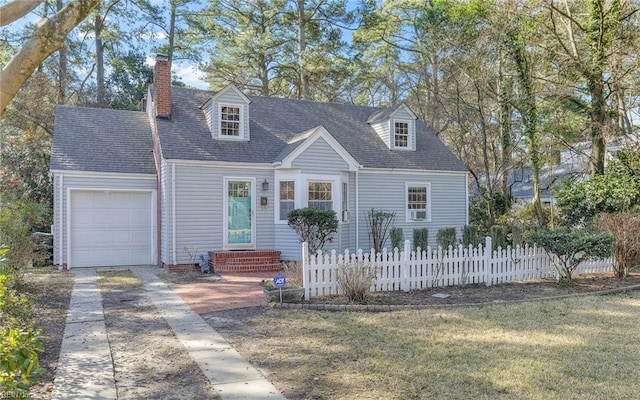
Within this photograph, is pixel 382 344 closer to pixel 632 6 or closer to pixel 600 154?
pixel 600 154

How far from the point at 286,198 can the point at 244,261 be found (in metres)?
2.49

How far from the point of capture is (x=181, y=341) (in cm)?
571

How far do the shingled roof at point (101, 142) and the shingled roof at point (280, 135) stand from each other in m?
1.66

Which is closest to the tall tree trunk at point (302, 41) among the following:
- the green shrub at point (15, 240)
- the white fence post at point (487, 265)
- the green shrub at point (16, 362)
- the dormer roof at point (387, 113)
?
the dormer roof at point (387, 113)

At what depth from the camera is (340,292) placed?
26.9 ft

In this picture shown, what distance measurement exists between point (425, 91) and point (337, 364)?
24609 millimetres

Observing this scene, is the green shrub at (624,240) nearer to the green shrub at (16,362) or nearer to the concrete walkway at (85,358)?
the concrete walkway at (85,358)

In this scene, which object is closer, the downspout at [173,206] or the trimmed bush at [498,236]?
the trimmed bush at [498,236]

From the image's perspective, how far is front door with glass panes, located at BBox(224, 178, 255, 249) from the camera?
45.0ft

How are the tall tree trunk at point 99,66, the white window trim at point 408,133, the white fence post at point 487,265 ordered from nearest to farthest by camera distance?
1. the white fence post at point 487,265
2. the white window trim at point 408,133
3. the tall tree trunk at point 99,66

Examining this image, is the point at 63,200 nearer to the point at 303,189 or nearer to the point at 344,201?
the point at 303,189

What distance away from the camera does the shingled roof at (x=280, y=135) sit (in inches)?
543

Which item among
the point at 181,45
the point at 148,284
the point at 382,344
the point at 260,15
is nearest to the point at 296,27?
the point at 260,15

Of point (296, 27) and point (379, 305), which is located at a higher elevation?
point (296, 27)
